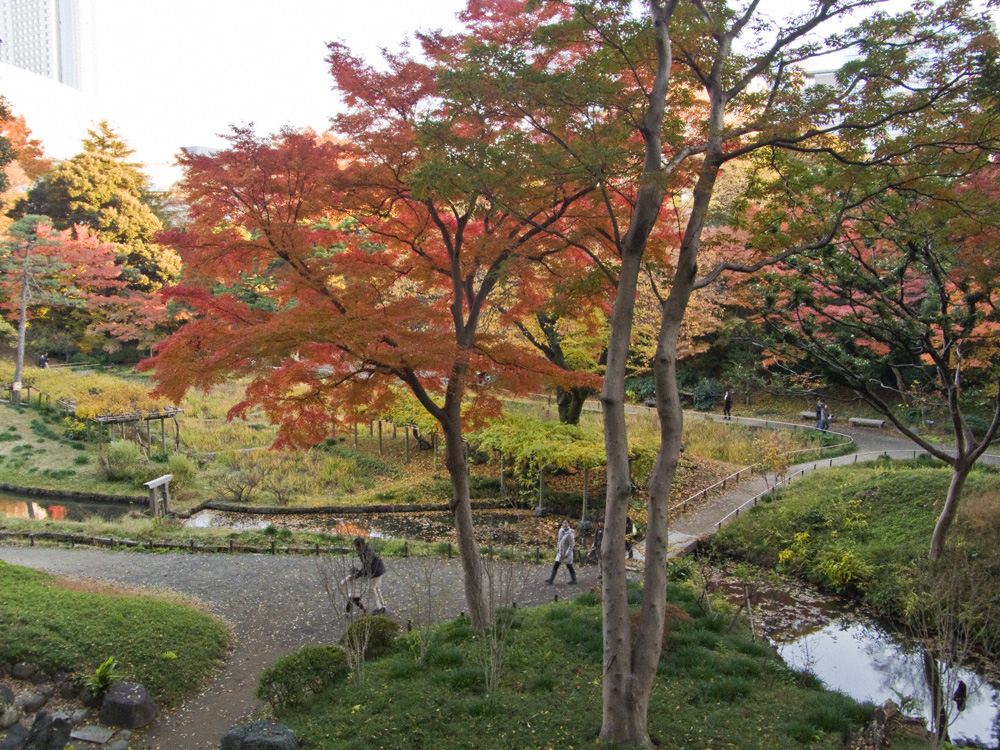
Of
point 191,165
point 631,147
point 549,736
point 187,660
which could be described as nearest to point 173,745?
point 187,660

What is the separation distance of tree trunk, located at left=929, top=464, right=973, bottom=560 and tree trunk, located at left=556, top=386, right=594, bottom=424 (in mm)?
8241

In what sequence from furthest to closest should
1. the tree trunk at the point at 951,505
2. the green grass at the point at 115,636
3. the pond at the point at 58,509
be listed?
the pond at the point at 58,509, the tree trunk at the point at 951,505, the green grass at the point at 115,636

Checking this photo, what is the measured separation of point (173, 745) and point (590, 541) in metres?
8.61

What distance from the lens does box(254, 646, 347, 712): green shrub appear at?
6.20m

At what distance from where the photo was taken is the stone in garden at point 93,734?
5871 mm

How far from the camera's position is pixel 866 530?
11.8m

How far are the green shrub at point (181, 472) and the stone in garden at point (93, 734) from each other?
35.7ft

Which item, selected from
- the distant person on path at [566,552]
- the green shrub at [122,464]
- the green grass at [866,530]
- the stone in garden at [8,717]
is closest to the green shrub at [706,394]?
the green grass at [866,530]

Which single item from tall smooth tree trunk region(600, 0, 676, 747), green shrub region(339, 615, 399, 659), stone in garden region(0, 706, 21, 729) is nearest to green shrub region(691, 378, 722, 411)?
green shrub region(339, 615, 399, 659)

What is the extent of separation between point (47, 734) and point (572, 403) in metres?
13.4

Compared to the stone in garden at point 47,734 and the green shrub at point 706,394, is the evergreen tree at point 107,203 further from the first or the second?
the stone in garden at point 47,734

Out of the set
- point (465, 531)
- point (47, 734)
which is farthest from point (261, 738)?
point (465, 531)

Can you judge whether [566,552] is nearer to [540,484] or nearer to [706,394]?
[540,484]

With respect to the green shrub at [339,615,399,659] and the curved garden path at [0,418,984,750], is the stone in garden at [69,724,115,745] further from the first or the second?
the green shrub at [339,615,399,659]
